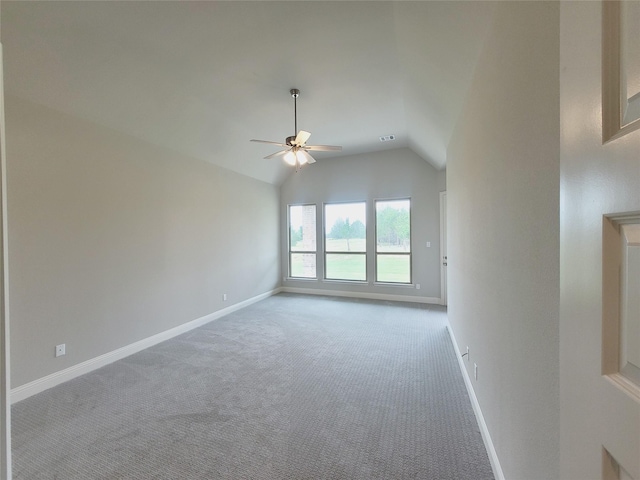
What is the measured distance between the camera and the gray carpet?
169 cm

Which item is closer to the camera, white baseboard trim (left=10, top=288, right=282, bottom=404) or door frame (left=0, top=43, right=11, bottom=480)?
door frame (left=0, top=43, right=11, bottom=480)

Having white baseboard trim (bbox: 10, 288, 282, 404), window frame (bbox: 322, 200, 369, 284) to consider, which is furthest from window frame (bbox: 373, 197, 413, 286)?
white baseboard trim (bbox: 10, 288, 282, 404)

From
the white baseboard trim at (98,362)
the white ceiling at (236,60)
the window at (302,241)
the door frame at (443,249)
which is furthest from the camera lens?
the window at (302,241)

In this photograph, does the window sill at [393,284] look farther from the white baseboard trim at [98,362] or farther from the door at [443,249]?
the white baseboard trim at [98,362]

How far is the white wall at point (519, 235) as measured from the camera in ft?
3.12

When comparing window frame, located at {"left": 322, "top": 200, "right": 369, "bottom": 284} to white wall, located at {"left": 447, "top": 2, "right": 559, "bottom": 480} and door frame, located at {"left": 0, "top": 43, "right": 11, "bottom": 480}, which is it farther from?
door frame, located at {"left": 0, "top": 43, "right": 11, "bottom": 480}

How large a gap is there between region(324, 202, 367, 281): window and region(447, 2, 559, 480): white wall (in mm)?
4042

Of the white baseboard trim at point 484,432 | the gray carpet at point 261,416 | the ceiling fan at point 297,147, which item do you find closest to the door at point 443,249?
the gray carpet at point 261,416

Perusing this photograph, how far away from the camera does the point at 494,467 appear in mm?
1599

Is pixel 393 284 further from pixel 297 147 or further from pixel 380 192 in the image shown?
pixel 297 147

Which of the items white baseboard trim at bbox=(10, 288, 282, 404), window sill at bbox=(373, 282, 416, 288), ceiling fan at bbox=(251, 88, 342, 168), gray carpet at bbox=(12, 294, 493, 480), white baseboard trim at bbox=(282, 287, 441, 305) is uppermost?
ceiling fan at bbox=(251, 88, 342, 168)

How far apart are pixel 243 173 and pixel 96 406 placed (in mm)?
4168

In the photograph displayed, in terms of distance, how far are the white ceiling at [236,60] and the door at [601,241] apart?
1.55m

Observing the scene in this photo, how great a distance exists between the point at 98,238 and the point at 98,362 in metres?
1.39
